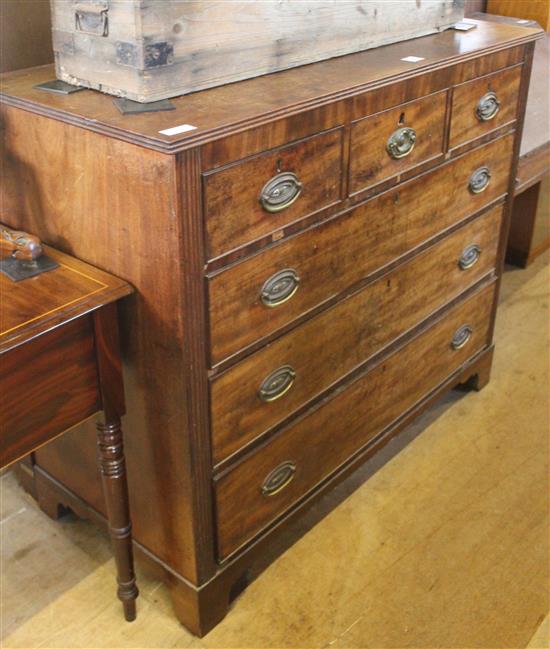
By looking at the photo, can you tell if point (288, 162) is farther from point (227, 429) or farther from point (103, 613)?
point (103, 613)

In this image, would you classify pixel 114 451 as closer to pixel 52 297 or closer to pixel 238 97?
pixel 52 297

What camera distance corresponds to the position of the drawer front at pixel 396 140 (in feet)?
5.83

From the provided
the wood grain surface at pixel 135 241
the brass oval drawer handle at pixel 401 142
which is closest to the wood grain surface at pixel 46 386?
the wood grain surface at pixel 135 241

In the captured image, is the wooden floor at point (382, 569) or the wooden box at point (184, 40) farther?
the wooden floor at point (382, 569)

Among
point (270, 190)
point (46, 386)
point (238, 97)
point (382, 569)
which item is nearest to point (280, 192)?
point (270, 190)

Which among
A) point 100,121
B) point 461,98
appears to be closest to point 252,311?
point 100,121

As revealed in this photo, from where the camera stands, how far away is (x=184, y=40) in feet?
5.12

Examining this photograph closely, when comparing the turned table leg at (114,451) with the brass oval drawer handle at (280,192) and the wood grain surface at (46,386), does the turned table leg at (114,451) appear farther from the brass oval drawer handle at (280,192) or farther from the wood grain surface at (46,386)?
the brass oval drawer handle at (280,192)

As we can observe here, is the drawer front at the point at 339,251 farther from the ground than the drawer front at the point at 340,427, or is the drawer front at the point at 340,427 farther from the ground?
the drawer front at the point at 339,251

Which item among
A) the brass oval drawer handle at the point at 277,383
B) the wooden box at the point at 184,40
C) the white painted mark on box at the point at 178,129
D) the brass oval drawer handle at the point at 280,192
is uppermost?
the wooden box at the point at 184,40

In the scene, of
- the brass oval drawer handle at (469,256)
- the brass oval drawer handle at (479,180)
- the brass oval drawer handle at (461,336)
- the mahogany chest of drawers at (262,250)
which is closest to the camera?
the mahogany chest of drawers at (262,250)

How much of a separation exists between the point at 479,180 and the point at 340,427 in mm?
754

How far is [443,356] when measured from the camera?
8.14 ft

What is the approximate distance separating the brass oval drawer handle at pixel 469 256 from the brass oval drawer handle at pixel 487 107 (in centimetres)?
37
